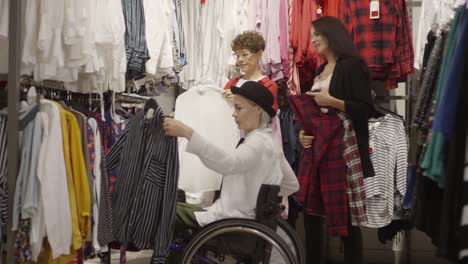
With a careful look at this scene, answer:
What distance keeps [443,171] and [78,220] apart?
5.33ft

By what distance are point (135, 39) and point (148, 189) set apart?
4.76ft

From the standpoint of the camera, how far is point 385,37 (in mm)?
3748

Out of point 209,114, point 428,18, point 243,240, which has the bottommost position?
point 243,240

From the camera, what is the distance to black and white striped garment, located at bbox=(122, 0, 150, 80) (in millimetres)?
3357

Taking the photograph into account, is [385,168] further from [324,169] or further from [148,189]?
[148,189]

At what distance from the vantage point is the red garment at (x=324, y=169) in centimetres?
259

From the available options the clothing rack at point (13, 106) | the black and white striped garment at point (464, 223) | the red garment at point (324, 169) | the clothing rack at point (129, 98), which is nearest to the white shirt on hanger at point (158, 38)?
the clothing rack at point (129, 98)

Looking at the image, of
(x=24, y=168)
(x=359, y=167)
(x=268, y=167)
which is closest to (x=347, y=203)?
(x=359, y=167)

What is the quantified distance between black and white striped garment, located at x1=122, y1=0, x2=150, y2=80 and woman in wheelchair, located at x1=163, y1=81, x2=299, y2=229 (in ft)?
3.79

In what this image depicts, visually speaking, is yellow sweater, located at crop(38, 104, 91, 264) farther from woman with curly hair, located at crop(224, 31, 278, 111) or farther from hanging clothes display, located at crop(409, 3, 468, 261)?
hanging clothes display, located at crop(409, 3, 468, 261)

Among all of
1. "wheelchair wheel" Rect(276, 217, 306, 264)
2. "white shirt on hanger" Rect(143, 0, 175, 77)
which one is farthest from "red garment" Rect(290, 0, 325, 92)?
"wheelchair wheel" Rect(276, 217, 306, 264)

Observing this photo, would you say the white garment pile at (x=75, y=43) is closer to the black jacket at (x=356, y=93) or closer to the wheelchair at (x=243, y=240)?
the wheelchair at (x=243, y=240)

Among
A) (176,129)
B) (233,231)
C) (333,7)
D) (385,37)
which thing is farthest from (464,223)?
(333,7)

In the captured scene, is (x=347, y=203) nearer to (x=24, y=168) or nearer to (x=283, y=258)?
(x=283, y=258)
